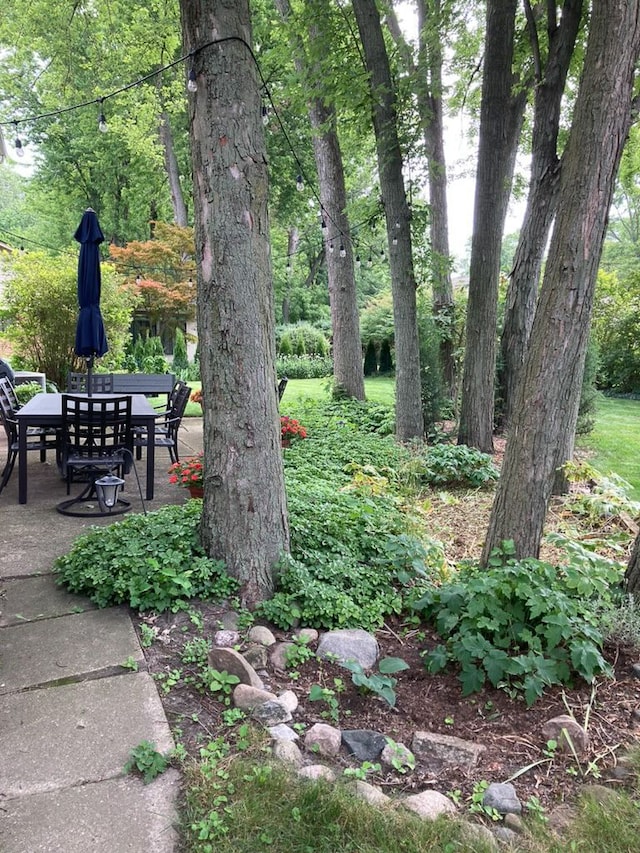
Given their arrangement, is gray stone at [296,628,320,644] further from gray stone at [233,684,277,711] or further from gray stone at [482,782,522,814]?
gray stone at [482,782,522,814]

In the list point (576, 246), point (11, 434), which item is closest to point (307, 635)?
point (576, 246)

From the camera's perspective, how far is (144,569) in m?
3.03

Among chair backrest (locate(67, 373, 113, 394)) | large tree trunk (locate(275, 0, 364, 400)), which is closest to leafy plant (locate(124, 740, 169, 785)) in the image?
chair backrest (locate(67, 373, 113, 394))

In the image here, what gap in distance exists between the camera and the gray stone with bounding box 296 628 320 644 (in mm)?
2742

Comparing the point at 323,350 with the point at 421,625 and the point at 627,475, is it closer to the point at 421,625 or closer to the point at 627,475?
the point at 627,475

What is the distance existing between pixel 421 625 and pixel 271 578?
2.92ft

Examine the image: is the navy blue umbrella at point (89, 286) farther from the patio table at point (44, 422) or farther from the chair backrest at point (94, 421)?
the chair backrest at point (94, 421)

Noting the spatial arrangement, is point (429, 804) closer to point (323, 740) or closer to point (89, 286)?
point (323, 740)

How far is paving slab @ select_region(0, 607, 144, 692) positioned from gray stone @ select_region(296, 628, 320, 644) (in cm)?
77

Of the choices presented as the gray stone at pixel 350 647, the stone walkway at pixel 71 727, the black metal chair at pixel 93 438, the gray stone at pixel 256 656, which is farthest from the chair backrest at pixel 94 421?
the gray stone at pixel 350 647

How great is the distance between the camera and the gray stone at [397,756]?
2.00m

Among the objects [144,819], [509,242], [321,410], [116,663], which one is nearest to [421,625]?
[116,663]

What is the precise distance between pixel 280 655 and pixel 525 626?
1.19 m

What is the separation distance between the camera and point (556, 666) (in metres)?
2.45
